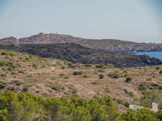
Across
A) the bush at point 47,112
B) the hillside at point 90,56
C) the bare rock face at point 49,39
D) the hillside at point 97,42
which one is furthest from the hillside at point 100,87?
the bare rock face at point 49,39

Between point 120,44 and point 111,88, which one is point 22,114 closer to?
point 111,88

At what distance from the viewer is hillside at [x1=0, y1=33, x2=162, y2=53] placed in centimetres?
14800

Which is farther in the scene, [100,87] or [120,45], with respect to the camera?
[120,45]

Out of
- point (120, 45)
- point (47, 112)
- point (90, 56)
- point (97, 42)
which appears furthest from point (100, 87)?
point (120, 45)

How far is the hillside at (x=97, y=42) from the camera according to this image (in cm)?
14800

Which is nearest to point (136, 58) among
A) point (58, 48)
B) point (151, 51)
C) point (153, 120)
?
point (58, 48)

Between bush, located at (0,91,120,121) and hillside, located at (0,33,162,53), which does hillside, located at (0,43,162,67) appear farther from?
bush, located at (0,91,120,121)

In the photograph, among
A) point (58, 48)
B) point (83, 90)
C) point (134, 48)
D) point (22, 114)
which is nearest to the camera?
point (22, 114)

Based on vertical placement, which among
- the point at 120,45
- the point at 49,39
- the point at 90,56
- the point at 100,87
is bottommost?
the point at 90,56

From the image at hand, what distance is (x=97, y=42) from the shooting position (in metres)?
153

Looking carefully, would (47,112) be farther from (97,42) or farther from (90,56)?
(97,42)

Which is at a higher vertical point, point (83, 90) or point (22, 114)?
point (22, 114)

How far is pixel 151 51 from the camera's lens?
170125 mm

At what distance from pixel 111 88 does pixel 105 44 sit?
5041 inches
